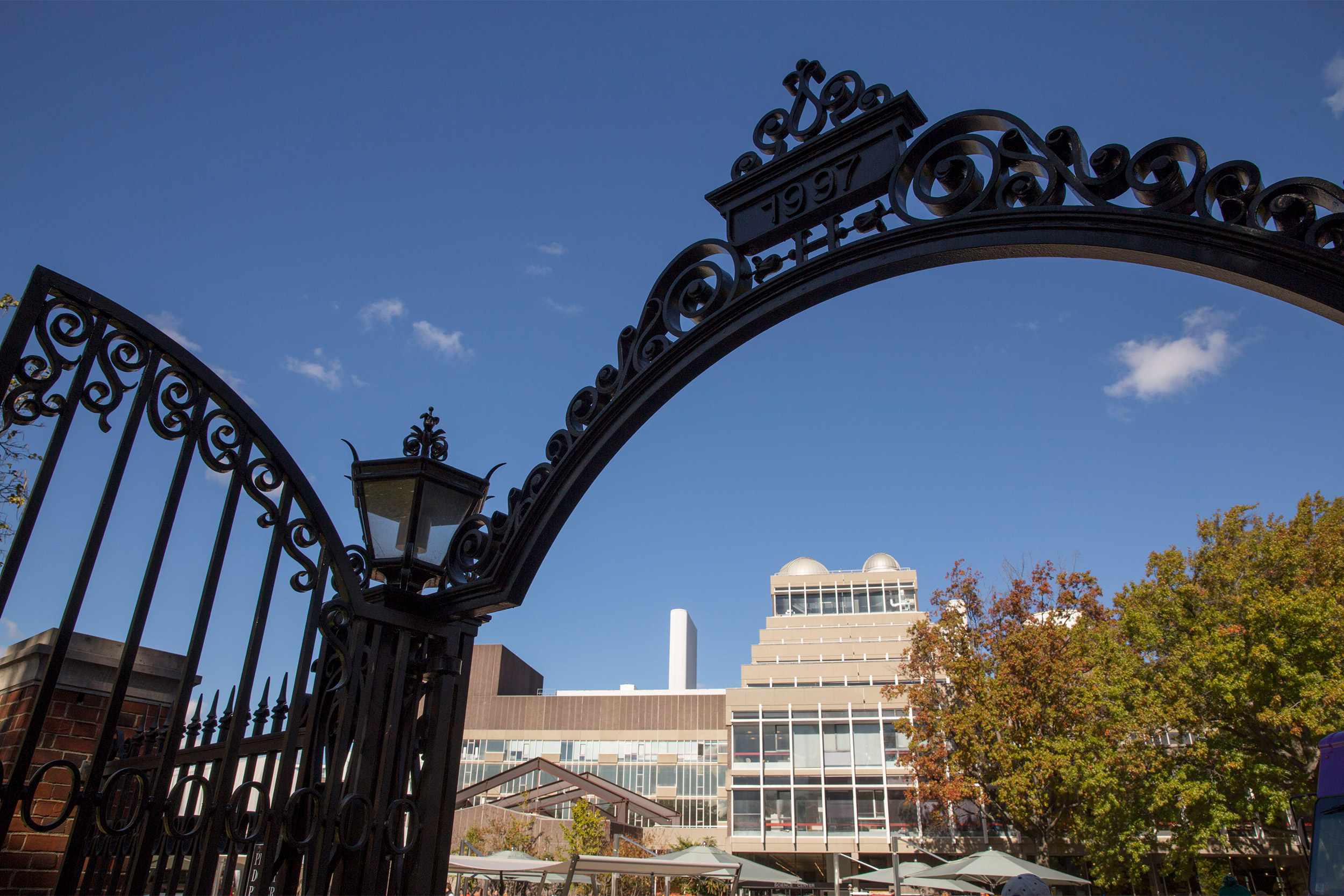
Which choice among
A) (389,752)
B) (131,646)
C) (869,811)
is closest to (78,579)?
(131,646)

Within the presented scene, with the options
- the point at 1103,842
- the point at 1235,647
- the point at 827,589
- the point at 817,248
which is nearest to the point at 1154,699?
the point at 1235,647

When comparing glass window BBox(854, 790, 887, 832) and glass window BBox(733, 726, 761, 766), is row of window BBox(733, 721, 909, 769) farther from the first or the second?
glass window BBox(854, 790, 887, 832)

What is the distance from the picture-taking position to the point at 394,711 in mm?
2969

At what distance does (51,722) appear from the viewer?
4969 millimetres

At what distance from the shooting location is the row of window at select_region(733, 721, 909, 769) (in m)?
39.7

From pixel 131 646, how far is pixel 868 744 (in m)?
41.5

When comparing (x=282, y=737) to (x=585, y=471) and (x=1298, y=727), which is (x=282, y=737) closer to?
(x=585, y=471)

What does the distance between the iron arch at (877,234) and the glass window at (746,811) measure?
40.5m

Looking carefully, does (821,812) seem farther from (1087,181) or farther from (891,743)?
(1087,181)

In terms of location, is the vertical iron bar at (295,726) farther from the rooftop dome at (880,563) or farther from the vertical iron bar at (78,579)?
the rooftop dome at (880,563)

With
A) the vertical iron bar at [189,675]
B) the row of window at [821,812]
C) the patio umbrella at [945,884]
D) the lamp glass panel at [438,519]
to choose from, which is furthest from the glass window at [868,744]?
the vertical iron bar at [189,675]

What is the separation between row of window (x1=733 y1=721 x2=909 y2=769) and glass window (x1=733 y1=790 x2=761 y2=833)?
138cm

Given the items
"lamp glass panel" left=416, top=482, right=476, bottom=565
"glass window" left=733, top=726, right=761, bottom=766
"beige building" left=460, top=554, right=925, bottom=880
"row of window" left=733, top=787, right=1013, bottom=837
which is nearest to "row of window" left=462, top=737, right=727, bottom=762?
"beige building" left=460, top=554, right=925, bottom=880

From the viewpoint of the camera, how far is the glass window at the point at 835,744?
40.2m
